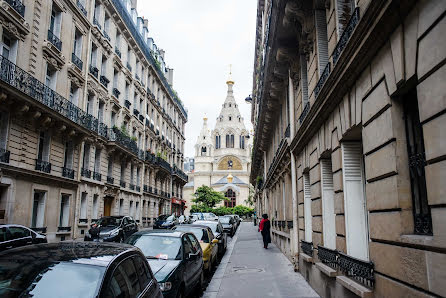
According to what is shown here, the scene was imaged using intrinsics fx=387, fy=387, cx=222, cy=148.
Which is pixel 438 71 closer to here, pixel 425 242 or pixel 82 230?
pixel 425 242

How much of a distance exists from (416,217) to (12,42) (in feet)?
60.7

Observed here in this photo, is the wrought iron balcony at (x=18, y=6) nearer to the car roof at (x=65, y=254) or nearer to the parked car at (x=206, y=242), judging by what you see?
the parked car at (x=206, y=242)

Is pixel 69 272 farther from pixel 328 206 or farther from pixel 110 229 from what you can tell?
pixel 110 229

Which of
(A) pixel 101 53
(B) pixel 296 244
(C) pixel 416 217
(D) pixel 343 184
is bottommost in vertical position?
(B) pixel 296 244

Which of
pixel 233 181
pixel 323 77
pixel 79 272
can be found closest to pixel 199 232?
pixel 323 77

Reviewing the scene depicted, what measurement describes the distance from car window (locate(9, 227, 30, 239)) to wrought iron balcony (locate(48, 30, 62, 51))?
11.4 meters

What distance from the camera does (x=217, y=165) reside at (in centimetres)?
10588

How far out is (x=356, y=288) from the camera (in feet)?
19.0

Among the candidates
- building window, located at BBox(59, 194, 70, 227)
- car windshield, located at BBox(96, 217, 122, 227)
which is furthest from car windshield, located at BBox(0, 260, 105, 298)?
building window, located at BBox(59, 194, 70, 227)

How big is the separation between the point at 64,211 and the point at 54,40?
946cm

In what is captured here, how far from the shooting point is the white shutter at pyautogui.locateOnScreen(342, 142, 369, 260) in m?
6.78

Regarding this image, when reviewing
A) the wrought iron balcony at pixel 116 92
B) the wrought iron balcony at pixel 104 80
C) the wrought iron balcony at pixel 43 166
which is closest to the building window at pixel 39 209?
the wrought iron balcony at pixel 43 166

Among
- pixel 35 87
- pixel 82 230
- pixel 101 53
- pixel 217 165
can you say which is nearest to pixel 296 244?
pixel 35 87

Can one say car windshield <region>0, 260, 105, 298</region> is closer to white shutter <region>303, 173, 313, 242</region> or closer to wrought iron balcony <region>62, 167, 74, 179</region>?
white shutter <region>303, 173, 313, 242</region>
